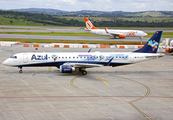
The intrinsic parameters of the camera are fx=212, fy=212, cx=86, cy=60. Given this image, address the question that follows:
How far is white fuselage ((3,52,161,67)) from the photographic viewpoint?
37.2 m

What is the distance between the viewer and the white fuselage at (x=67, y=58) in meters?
37.2

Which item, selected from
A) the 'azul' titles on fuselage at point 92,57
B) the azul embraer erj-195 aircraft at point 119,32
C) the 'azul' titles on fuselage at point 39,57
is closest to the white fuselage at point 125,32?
the azul embraer erj-195 aircraft at point 119,32

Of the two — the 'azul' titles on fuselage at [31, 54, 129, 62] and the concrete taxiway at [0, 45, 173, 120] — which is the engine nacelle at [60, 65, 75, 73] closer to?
the concrete taxiway at [0, 45, 173, 120]

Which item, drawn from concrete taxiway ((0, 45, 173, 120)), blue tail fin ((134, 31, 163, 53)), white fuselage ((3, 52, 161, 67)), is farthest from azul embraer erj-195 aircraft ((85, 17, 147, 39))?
white fuselage ((3, 52, 161, 67))

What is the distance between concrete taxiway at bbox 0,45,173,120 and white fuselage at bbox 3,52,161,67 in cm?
204

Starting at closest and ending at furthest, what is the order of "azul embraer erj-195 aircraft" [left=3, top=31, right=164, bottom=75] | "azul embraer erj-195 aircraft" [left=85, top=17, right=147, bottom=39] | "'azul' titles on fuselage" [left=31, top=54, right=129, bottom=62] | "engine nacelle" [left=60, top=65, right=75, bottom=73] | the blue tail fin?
"engine nacelle" [left=60, top=65, right=75, bottom=73]
"azul embraer erj-195 aircraft" [left=3, top=31, right=164, bottom=75]
"'azul' titles on fuselage" [left=31, top=54, right=129, bottom=62]
the blue tail fin
"azul embraer erj-195 aircraft" [left=85, top=17, right=147, bottom=39]

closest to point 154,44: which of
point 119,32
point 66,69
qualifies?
point 66,69

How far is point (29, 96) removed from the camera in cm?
2630

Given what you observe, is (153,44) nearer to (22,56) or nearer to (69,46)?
(22,56)

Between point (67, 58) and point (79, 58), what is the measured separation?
7.02 ft

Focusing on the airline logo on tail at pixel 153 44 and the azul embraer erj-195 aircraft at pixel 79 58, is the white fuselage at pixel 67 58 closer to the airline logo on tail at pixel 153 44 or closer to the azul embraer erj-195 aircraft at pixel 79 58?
the azul embraer erj-195 aircraft at pixel 79 58

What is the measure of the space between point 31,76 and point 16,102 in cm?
1219

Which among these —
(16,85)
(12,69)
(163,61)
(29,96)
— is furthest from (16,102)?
(163,61)

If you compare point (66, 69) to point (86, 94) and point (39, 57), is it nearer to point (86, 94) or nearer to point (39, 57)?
point (39, 57)
